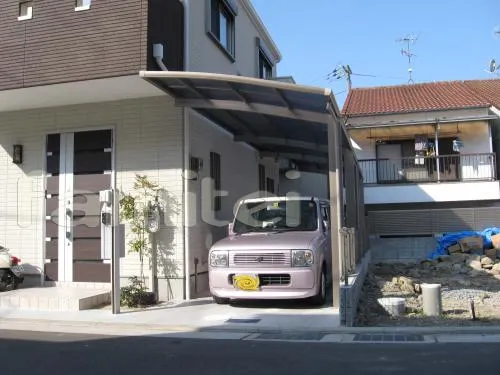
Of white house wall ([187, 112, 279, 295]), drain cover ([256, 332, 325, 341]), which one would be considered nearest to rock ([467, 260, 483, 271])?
white house wall ([187, 112, 279, 295])

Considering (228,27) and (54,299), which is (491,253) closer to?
(228,27)

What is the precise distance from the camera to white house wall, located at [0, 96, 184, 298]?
10305 millimetres

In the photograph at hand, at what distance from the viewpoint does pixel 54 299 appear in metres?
9.40

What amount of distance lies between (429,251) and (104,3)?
14066 mm

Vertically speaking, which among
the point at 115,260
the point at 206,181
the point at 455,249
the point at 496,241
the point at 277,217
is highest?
the point at 206,181

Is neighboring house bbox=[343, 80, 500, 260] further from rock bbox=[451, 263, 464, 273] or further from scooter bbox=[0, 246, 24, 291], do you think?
scooter bbox=[0, 246, 24, 291]

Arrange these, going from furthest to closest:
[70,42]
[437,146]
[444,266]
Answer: [437,146], [444,266], [70,42]

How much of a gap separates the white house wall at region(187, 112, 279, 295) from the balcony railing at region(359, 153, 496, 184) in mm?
9928

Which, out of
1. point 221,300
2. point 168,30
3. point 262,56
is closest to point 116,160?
point 168,30

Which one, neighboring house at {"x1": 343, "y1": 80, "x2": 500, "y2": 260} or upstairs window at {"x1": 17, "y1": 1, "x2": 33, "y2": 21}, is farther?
neighboring house at {"x1": 343, "y1": 80, "x2": 500, "y2": 260}

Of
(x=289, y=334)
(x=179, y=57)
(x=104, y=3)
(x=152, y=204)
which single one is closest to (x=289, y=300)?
A: (x=289, y=334)

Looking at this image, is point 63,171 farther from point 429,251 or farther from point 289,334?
point 429,251

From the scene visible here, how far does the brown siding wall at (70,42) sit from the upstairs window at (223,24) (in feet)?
10.2

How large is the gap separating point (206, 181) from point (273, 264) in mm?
3221
